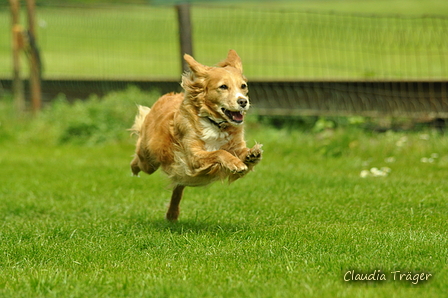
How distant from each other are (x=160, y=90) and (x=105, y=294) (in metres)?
8.92

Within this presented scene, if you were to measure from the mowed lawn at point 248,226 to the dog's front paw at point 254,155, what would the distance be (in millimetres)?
596

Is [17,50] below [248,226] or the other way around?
below

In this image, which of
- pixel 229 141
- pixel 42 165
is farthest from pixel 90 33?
pixel 229 141

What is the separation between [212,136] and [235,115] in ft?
0.99

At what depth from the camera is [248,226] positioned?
5.99 metres

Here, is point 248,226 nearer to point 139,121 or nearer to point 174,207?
point 174,207

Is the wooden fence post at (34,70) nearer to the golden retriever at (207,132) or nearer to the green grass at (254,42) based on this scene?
the green grass at (254,42)

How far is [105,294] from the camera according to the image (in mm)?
4020

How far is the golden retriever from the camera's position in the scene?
5.45 metres

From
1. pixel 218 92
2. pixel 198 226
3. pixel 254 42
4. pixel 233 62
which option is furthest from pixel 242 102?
pixel 254 42

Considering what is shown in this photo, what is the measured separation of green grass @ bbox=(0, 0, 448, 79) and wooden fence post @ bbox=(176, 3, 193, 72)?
0.24 metres

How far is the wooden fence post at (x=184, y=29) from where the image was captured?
11328 mm

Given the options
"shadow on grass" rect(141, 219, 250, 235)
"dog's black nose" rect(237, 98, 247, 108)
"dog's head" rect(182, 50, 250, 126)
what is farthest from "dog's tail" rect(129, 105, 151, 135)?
"dog's black nose" rect(237, 98, 247, 108)

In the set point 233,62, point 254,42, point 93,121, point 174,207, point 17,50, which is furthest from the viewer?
point 254,42
